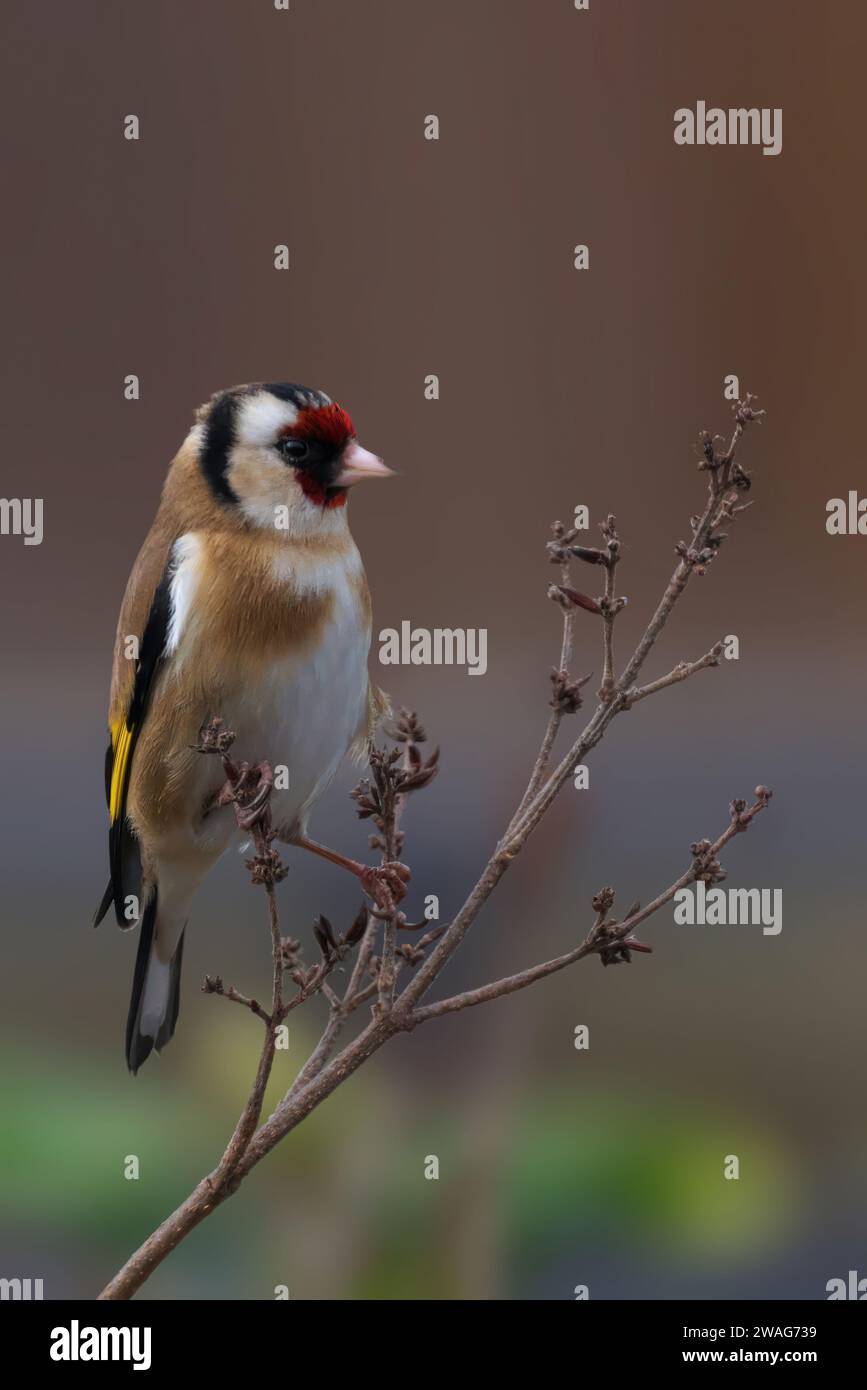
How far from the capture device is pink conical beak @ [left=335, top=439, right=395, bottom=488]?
1.17 meters

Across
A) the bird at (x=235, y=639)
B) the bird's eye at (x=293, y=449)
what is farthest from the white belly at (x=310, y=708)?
the bird's eye at (x=293, y=449)

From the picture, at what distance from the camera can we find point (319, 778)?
1297 mm

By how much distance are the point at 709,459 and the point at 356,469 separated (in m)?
0.39

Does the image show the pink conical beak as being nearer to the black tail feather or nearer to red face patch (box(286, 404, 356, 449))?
red face patch (box(286, 404, 356, 449))

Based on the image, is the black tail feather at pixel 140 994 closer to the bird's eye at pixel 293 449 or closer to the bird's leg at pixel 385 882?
the bird's leg at pixel 385 882

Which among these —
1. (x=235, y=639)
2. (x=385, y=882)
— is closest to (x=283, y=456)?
(x=235, y=639)

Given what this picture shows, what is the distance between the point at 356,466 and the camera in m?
1.19

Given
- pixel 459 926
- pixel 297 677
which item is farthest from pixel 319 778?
pixel 459 926

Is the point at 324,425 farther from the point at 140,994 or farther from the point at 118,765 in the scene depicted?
the point at 140,994

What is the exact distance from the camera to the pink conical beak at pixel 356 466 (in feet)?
3.83

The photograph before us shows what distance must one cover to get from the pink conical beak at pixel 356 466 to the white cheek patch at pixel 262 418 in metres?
0.05

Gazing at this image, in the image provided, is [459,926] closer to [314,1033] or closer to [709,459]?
[709,459]

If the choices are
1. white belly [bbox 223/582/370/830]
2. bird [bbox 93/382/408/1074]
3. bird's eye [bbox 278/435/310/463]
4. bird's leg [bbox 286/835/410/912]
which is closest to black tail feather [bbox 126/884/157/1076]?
bird [bbox 93/382/408/1074]

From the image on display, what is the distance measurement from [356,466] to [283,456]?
0.07 m
